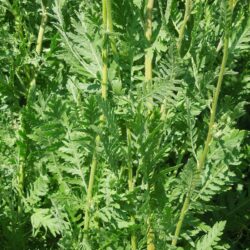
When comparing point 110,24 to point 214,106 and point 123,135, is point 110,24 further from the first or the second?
point 123,135

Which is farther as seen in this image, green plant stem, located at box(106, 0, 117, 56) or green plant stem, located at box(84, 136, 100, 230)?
green plant stem, located at box(84, 136, 100, 230)

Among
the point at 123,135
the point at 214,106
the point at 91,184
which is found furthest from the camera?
the point at 123,135

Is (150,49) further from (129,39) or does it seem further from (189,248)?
(189,248)

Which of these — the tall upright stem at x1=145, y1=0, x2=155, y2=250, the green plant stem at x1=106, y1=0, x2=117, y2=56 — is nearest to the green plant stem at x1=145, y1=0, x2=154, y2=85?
the tall upright stem at x1=145, y1=0, x2=155, y2=250

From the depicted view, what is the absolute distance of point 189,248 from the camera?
1.84 metres

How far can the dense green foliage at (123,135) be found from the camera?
4.96 feet

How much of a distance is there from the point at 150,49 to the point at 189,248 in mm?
784

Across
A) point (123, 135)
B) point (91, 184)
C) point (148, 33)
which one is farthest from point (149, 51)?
point (91, 184)

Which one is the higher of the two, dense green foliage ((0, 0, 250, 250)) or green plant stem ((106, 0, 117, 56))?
green plant stem ((106, 0, 117, 56))

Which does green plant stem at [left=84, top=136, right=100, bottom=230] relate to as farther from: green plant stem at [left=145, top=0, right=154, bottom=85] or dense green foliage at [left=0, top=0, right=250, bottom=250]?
green plant stem at [left=145, top=0, right=154, bottom=85]

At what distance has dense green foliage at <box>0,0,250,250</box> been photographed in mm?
1512

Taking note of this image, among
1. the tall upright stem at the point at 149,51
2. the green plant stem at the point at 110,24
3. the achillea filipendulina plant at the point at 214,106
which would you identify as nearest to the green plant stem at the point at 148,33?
the tall upright stem at the point at 149,51

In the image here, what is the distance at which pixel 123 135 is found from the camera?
5.93ft

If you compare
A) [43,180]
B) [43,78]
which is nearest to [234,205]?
[43,180]
